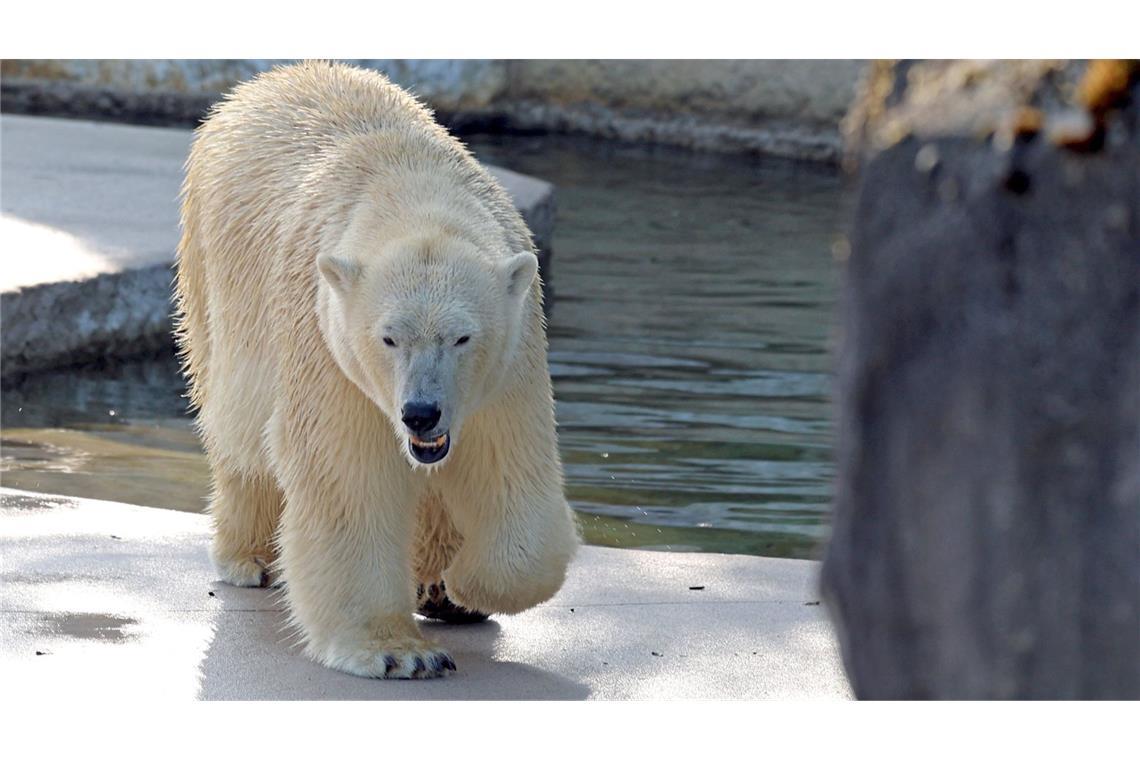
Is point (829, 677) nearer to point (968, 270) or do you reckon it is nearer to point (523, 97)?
point (968, 270)

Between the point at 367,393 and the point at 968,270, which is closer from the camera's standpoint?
the point at 968,270

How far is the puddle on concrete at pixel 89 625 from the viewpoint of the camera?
4.15 meters

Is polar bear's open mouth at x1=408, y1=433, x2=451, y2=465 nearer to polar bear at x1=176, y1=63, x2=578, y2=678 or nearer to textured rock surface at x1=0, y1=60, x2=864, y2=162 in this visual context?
polar bear at x1=176, y1=63, x2=578, y2=678

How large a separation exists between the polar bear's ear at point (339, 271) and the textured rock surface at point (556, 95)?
1124 centimetres

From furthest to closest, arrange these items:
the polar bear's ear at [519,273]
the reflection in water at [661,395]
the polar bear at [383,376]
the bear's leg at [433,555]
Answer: the reflection in water at [661,395]
the bear's leg at [433,555]
the polar bear's ear at [519,273]
the polar bear at [383,376]

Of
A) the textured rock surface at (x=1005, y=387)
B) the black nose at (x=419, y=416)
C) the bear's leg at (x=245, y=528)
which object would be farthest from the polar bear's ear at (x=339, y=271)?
the textured rock surface at (x=1005, y=387)

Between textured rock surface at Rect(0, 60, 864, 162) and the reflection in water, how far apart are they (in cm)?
196

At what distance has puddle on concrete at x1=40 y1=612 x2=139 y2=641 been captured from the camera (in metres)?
4.15

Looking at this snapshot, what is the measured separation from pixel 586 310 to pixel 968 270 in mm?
8070

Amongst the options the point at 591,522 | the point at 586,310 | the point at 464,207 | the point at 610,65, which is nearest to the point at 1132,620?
the point at 464,207

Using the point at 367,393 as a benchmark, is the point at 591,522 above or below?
below

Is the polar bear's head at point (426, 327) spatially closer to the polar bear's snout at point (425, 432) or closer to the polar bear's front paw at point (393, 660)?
the polar bear's snout at point (425, 432)

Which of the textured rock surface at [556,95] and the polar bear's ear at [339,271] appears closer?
the polar bear's ear at [339,271]

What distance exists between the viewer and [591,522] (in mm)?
6090
